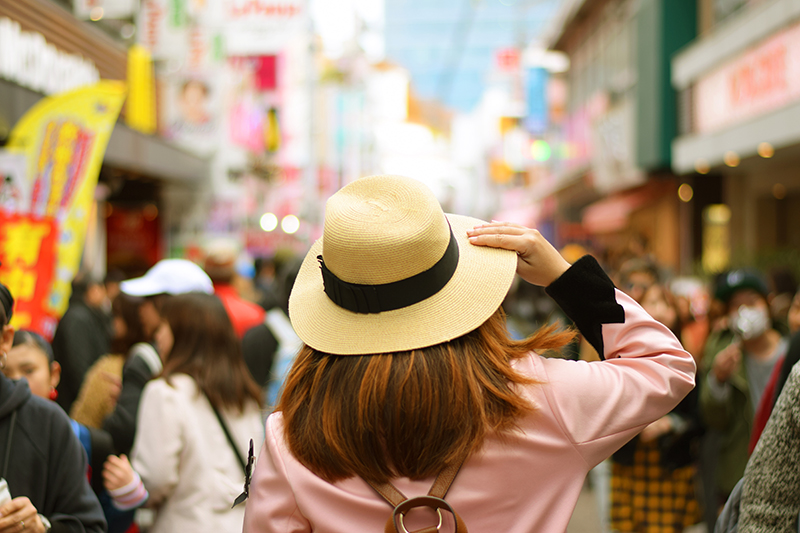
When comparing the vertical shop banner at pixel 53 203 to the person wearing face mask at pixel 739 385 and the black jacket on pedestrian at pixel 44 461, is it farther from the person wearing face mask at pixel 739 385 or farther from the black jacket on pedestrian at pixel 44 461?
the person wearing face mask at pixel 739 385

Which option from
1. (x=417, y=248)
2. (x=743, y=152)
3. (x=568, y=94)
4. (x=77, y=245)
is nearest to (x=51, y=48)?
(x=77, y=245)

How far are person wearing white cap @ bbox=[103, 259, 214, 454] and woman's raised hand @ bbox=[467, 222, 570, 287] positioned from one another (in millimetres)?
2041

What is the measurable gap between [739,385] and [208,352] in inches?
122

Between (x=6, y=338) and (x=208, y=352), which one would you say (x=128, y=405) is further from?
(x=6, y=338)

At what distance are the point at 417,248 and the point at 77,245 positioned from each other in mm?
3404

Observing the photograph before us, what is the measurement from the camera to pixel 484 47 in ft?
409

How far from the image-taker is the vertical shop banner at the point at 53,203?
411 centimetres

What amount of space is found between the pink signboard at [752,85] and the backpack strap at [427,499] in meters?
9.83

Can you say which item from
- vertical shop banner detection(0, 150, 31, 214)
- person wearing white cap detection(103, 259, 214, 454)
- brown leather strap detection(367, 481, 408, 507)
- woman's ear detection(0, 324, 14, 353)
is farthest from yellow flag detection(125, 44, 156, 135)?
brown leather strap detection(367, 481, 408, 507)

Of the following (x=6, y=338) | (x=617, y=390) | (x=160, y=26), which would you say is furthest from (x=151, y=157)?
(x=617, y=390)

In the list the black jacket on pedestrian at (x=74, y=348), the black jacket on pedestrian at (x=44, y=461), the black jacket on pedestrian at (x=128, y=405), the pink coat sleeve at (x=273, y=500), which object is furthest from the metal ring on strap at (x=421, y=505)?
the black jacket on pedestrian at (x=74, y=348)

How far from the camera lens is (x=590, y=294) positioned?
6.13 ft

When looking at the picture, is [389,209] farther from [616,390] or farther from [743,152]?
[743,152]

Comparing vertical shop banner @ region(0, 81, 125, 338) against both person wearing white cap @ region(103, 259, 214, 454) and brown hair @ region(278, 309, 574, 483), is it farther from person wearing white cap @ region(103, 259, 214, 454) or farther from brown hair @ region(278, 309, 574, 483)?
brown hair @ region(278, 309, 574, 483)
